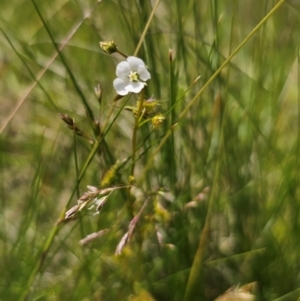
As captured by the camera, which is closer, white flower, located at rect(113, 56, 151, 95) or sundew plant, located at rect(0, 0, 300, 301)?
white flower, located at rect(113, 56, 151, 95)

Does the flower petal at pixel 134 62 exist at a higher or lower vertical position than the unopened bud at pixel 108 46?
lower

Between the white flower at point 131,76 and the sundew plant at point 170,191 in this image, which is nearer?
the white flower at point 131,76

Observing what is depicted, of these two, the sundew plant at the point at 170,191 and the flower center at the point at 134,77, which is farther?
the sundew plant at the point at 170,191

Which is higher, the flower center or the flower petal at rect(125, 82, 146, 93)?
the flower center

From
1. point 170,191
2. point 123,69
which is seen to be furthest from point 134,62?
point 170,191

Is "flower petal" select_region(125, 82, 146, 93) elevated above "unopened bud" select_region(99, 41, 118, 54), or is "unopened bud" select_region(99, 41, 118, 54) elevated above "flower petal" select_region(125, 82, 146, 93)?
"unopened bud" select_region(99, 41, 118, 54)

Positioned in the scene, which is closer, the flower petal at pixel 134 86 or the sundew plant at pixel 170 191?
the flower petal at pixel 134 86

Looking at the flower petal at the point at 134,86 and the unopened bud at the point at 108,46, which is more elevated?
the unopened bud at the point at 108,46

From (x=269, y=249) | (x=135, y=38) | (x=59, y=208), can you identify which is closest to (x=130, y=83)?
(x=135, y=38)
